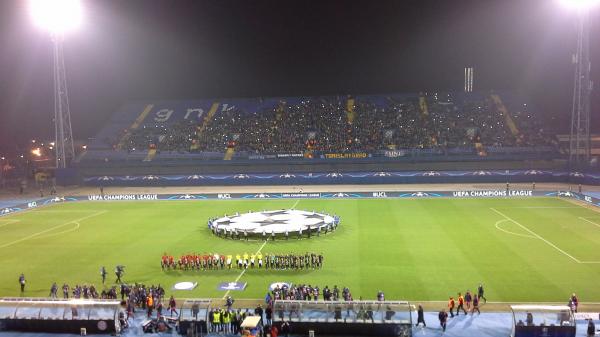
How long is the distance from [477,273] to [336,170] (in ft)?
148

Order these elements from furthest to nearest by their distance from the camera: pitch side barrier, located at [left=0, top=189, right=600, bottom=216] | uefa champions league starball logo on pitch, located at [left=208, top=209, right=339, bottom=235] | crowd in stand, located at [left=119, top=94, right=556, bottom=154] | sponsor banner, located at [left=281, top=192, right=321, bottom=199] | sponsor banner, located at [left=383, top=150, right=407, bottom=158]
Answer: crowd in stand, located at [left=119, top=94, right=556, bottom=154] < sponsor banner, located at [left=383, top=150, right=407, bottom=158] < sponsor banner, located at [left=281, top=192, right=321, bottom=199] < pitch side barrier, located at [left=0, top=189, right=600, bottom=216] < uefa champions league starball logo on pitch, located at [left=208, top=209, right=339, bottom=235]

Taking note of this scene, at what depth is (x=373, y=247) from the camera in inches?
1355

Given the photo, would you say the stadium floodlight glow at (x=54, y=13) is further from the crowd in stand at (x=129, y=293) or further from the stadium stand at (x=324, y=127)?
the crowd in stand at (x=129, y=293)

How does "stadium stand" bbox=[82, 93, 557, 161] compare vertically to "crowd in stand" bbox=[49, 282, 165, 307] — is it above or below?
above

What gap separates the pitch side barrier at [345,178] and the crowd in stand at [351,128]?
23.2 feet

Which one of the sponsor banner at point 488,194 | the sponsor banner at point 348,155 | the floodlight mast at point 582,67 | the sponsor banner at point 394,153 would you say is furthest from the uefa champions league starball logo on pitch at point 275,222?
the floodlight mast at point 582,67

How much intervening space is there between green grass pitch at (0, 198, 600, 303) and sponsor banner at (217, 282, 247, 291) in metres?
0.50

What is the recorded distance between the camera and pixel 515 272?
28219 millimetres

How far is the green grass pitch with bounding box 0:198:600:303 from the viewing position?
88.1ft

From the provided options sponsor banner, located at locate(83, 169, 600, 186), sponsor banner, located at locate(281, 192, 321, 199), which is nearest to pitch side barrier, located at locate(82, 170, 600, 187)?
sponsor banner, located at locate(83, 169, 600, 186)

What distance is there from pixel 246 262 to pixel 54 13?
148ft

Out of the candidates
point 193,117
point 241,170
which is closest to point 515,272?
point 241,170

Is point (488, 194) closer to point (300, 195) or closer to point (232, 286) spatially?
point (300, 195)

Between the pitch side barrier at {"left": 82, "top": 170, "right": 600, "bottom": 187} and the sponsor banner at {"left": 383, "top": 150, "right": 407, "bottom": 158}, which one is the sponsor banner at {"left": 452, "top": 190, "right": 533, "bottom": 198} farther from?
the sponsor banner at {"left": 383, "top": 150, "right": 407, "bottom": 158}
